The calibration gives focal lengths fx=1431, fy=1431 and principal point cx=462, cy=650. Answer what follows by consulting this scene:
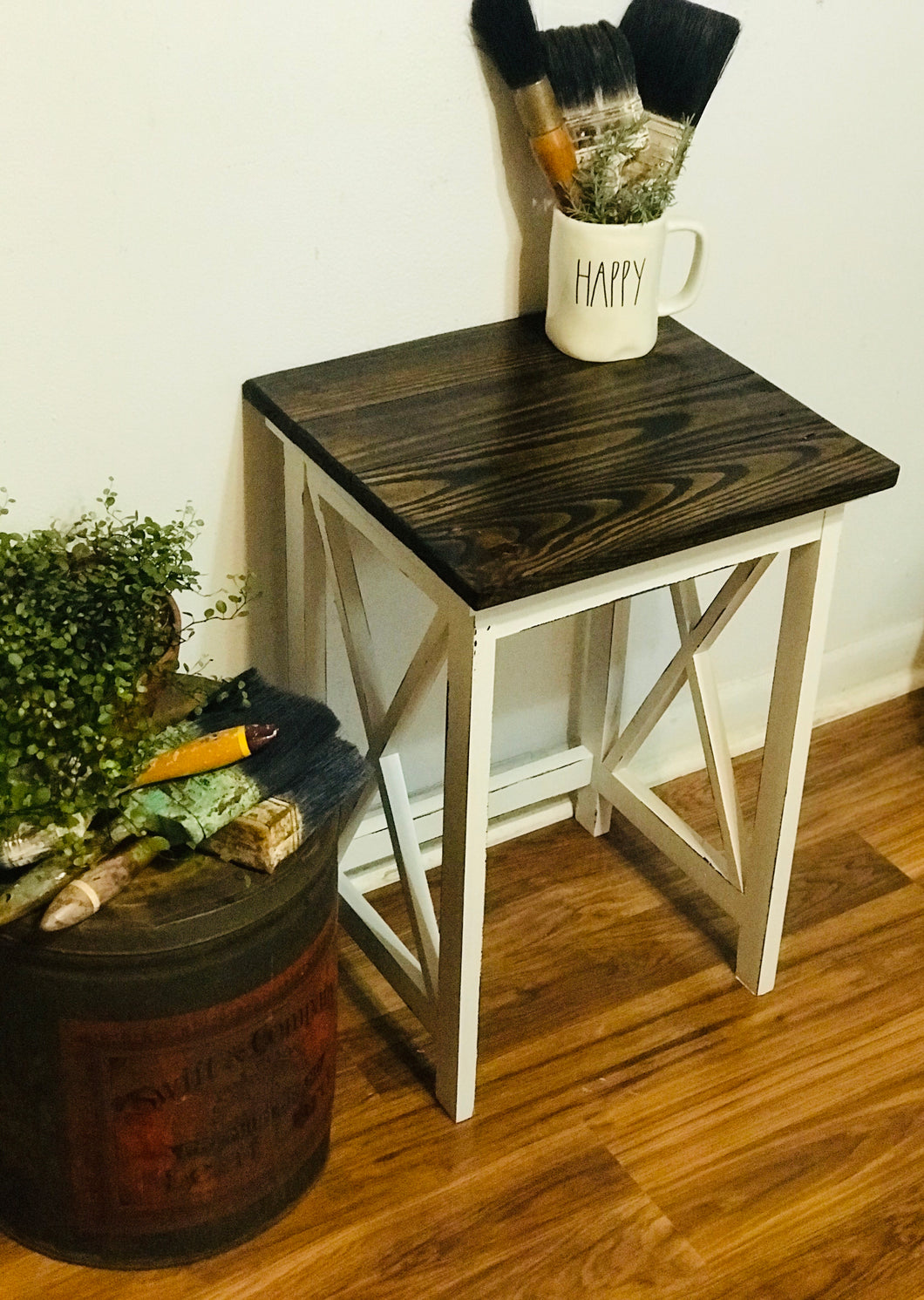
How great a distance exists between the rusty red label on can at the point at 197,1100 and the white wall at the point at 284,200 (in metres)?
0.40

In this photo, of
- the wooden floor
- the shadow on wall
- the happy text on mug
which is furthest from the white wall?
the wooden floor

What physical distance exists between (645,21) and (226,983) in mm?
894

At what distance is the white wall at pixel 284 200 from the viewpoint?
1097 millimetres

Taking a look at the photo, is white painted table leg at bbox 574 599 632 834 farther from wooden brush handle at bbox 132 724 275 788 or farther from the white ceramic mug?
wooden brush handle at bbox 132 724 275 788

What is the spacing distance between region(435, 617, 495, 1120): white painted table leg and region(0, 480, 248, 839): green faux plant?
23 centimetres

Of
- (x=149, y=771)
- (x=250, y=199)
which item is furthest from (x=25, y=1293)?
(x=250, y=199)

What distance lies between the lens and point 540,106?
1.21 m

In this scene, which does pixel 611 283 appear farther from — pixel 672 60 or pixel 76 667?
pixel 76 667

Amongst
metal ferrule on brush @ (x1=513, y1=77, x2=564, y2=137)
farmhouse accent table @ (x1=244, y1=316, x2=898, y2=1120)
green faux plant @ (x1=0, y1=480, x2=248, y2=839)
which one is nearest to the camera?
green faux plant @ (x1=0, y1=480, x2=248, y2=839)

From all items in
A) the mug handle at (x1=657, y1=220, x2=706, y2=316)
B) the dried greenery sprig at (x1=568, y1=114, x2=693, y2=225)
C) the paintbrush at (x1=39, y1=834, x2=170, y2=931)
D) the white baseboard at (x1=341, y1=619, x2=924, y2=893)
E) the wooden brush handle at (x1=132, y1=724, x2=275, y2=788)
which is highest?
the dried greenery sprig at (x1=568, y1=114, x2=693, y2=225)

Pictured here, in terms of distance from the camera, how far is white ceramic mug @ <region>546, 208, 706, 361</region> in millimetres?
1226

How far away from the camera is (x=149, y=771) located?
3.51 ft

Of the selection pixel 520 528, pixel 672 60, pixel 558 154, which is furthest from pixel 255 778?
pixel 672 60

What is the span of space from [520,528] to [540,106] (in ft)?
1.29
